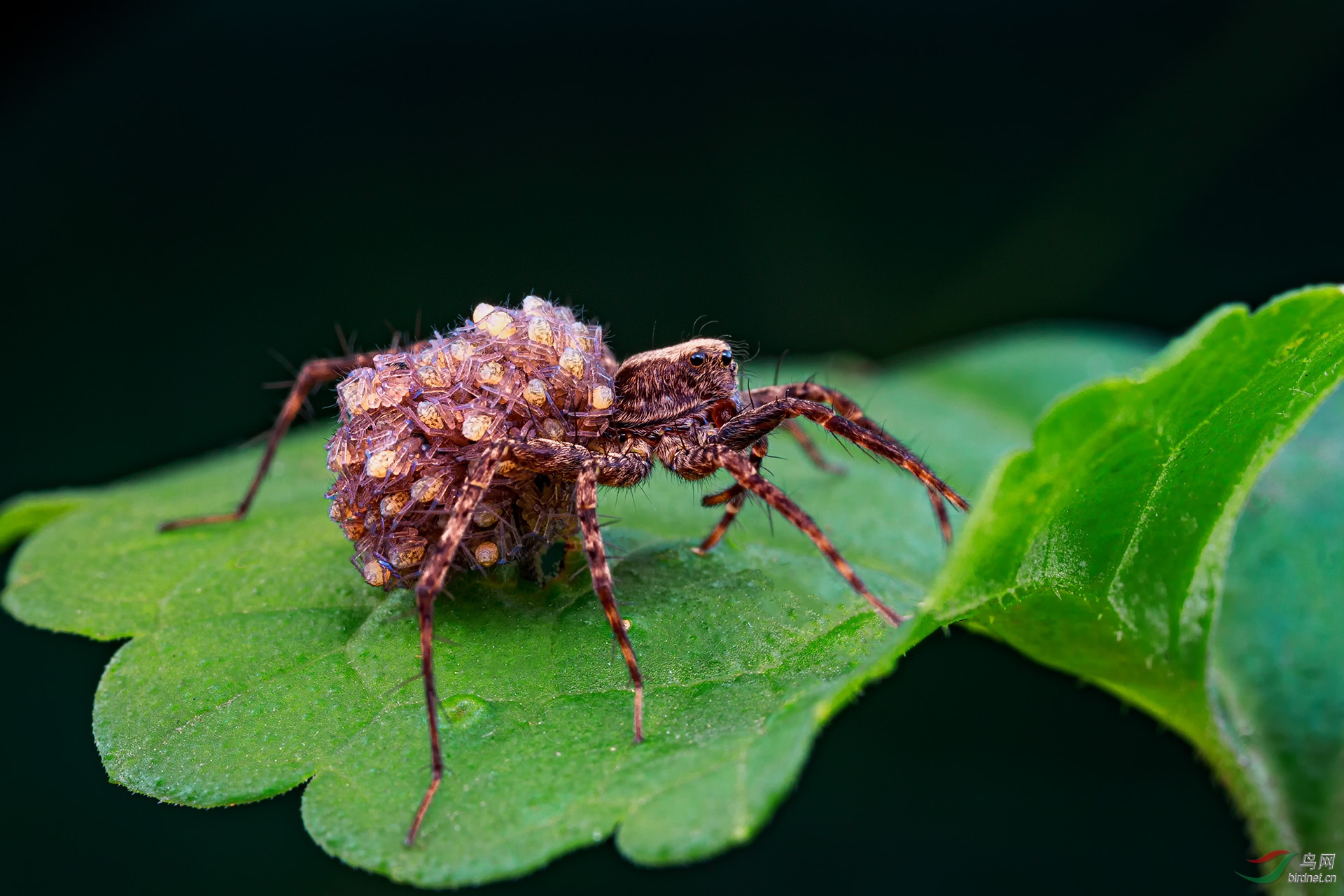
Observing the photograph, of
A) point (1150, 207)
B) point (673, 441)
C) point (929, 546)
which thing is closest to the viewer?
point (673, 441)

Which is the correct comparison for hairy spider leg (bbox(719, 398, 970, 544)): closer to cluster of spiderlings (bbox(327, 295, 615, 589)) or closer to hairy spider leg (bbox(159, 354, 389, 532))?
cluster of spiderlings (bbox(327, 295, 615, 589))

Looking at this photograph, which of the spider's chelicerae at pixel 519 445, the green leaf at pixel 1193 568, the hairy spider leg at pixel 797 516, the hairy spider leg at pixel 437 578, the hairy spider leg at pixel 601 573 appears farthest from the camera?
the spider's chelicerae at pixel 519 445

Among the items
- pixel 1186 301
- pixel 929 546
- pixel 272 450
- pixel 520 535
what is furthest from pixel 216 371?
pixel 1186 301

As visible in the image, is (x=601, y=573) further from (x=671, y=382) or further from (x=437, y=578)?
(x=671, y=382)

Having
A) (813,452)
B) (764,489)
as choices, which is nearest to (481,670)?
(764,489)

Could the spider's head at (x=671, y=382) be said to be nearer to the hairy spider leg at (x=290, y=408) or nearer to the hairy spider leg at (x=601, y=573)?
the hairy spider leg at (x=601, y=573)

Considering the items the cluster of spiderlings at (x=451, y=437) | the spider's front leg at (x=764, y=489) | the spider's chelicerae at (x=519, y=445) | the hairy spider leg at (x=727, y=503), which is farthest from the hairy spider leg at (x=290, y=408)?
the hairy spider leg at (x=727, y=503)

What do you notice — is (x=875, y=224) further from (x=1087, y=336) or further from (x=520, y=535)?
(x=520, y=535)
